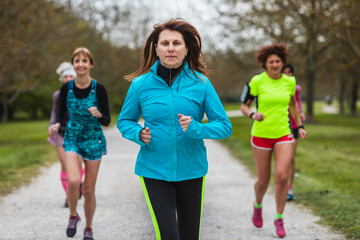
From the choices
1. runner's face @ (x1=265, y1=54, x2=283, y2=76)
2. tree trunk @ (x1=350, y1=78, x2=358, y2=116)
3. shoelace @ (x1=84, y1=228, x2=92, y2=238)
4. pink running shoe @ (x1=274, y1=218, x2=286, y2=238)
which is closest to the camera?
shoelace @ (x1=84, y1=228, x2=92, y2=238)

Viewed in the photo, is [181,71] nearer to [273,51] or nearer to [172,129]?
[172,129]

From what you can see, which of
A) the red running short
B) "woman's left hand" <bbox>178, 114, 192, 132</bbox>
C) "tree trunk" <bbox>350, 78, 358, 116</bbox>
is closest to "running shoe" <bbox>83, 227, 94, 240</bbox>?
the red running short

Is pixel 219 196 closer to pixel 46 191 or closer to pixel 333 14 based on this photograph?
pixel 46 191

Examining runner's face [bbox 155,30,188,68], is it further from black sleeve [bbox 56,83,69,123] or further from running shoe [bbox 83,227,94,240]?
running shoe [bbox 83,227,94,240]

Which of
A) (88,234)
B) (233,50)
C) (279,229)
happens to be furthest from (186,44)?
(233,50)

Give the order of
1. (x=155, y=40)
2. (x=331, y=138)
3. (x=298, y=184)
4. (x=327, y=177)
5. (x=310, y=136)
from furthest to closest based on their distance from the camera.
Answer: (x=310, y=136) < (x=331, y=138) < (x=327, y=177) < (x=298, y=184) < (x=155, y=40)

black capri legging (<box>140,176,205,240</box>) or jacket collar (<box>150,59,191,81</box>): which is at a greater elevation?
jacket collar (<box>150,59,191,81</box>)

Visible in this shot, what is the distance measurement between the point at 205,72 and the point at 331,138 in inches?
618

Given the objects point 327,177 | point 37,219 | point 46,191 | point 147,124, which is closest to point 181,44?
point 147,124

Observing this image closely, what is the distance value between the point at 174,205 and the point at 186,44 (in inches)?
42.9

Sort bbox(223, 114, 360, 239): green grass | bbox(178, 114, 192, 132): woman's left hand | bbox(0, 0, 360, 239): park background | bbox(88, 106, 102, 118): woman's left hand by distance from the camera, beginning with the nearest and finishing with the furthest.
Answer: bbox(178, 114, 192, 132): woman's left hand → bbox(88, 106, 102, 118): woman's left hand → bbox(223, 114, 360, 239): green grass → bbox(0, 0, 360, 239): park background

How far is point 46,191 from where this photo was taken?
7.43 metres

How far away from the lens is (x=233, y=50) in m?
26.6

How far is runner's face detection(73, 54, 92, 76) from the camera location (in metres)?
4.79
